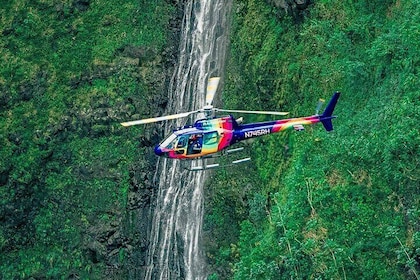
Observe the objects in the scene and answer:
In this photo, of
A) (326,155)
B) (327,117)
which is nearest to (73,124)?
(326,155)

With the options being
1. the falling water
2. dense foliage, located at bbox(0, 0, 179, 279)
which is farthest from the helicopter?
dense foliage, located at bbox(0, 0, 179, 279)

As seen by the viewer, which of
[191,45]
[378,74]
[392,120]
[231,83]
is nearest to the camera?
[392,120]

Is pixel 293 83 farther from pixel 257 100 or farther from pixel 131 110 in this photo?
pixel 131 110

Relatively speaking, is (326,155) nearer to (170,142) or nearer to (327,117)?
(327,117)

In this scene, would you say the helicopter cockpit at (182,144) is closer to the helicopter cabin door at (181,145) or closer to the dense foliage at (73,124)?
the helicopter cabin door at (181,145)

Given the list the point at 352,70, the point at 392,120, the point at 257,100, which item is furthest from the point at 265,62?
the point at 392,120
